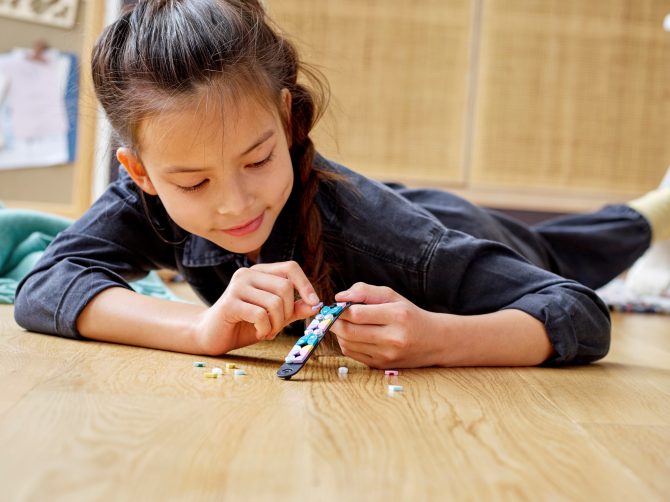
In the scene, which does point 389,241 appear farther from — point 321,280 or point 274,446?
point 274,446

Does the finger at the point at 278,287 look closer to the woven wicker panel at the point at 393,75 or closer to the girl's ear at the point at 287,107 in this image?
the girl's ear at the point at 287,107

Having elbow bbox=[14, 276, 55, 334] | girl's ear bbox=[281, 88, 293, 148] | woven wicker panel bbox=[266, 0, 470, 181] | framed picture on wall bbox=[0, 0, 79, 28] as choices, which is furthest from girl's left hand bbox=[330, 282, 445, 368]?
framed picture on wall bbox=[0, 0, 79, 28]

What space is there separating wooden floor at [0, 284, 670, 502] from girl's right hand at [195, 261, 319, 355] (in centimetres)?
5

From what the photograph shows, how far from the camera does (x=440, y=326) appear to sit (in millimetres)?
1019

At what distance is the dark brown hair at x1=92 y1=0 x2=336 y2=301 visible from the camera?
102 cm

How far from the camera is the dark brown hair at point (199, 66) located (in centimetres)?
102

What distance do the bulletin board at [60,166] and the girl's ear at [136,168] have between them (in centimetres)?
177

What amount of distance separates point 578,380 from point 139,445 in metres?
0.61

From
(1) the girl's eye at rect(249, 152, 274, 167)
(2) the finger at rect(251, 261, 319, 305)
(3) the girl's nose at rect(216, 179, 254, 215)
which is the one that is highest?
(1) the girl's eye at rect(249, 152, 274, 167)

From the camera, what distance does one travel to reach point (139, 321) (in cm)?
108

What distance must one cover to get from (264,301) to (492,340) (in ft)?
1.04

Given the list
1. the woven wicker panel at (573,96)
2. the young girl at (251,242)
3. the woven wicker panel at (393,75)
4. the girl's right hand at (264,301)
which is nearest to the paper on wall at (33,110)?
the woven wicker panel at (393,75)

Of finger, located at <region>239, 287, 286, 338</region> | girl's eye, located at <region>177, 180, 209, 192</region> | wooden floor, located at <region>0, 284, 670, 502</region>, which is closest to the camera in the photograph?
wooden floor, located at <region>0, 284, 670, 502</region>

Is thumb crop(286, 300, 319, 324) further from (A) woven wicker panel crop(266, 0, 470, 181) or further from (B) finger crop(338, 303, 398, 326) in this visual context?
(A) woven wicker panel crop(266, 0, 470, 181)
